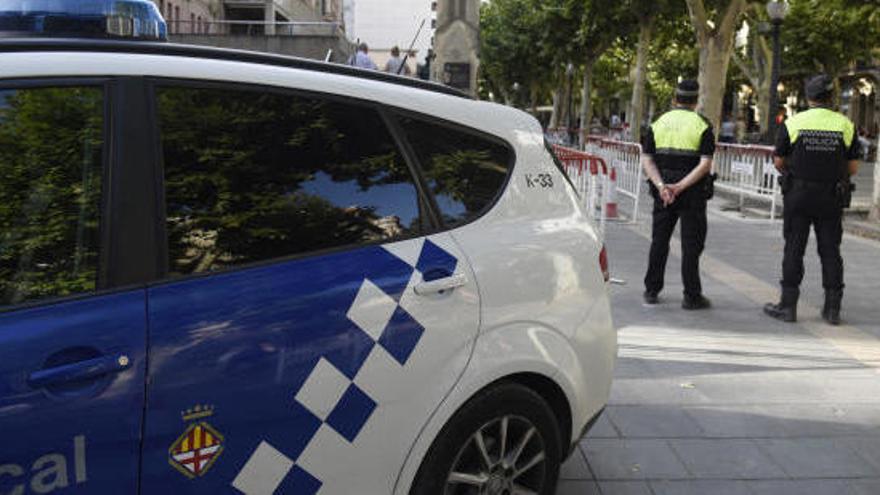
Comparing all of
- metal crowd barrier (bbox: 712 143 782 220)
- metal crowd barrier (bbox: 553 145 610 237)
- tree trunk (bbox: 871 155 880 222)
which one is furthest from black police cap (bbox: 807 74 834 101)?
metal crowd barrier (bbox: 712 143 782 220)

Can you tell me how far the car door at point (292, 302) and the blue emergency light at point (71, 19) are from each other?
1.86 feet

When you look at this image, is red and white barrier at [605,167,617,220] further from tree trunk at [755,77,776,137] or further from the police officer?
tree trunk at [755,77,776,137]

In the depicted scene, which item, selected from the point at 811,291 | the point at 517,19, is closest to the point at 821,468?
the point at 811,291

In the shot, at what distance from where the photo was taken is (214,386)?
2.12 m

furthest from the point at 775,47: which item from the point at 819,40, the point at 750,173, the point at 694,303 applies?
the point at 819,40

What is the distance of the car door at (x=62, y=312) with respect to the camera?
6.15 ft

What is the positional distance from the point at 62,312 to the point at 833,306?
604 centimetres

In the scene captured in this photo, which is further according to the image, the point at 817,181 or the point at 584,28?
the point at 584,28

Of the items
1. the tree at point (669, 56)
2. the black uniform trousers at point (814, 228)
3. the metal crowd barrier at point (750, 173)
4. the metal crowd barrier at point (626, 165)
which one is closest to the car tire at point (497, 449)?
the black uniform trousers at point (814, 228)

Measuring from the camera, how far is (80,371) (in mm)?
1938

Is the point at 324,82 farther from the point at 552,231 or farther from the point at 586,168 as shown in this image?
the point at 586,168

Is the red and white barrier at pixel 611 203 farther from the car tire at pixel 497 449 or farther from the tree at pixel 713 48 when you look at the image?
the car tire at pixel 497 449

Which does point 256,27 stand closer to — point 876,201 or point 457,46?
point 876,201

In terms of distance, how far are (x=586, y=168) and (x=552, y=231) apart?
27.5ft
